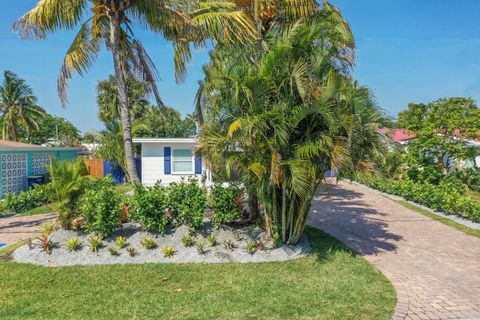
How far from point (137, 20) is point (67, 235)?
6131 mm

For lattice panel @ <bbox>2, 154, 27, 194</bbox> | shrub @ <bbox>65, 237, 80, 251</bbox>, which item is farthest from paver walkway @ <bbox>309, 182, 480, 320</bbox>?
lattice panel @ <bbox>2, 154, 27, 194</bbox>

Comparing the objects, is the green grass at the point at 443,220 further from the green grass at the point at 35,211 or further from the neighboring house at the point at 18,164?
the neighboring house at the point at 18,164

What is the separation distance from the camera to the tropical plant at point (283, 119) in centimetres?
526

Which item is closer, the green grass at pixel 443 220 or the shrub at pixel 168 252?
the shrub at pixel 168 252

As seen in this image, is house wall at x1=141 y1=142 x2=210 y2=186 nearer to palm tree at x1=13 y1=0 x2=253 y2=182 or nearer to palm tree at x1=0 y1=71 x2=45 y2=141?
palm tree at x1=13 y1=0 x2=253 y2=182

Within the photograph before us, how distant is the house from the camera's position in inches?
611

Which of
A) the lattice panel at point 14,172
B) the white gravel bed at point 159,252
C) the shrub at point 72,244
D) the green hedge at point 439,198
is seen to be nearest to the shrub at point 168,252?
the white gravel bed at point 159,252

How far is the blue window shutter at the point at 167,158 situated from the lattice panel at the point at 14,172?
622 cm

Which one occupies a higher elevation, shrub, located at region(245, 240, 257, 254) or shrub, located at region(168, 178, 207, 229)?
Answer: shrub, located at region(168, 178, 207, 229)

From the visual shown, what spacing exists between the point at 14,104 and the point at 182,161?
20.6 metres

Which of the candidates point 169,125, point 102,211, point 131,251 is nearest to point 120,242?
point 131,251

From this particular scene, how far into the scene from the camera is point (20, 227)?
27.6 feet

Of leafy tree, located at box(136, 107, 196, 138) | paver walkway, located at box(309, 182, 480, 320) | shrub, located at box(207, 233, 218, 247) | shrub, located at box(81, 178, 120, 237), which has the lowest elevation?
paver walkway, located at box(309, 182, 480, 320)

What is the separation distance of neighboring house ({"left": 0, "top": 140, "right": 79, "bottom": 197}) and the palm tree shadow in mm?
10017
